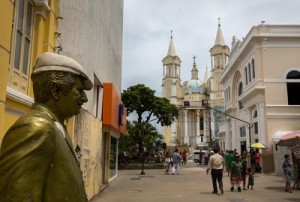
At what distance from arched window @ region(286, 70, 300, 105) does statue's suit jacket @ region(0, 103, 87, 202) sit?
25.0m

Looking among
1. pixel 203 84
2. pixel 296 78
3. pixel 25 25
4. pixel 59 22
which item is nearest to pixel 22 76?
pixel 25 25

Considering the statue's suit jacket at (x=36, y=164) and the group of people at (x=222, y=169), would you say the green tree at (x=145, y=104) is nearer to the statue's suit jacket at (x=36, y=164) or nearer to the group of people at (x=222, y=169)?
the group of people at (x=222, y=169)

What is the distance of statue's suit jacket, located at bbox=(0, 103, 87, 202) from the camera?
119cm

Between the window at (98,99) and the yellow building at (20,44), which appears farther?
the window at (98,99)

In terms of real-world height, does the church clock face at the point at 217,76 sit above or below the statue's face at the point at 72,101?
above

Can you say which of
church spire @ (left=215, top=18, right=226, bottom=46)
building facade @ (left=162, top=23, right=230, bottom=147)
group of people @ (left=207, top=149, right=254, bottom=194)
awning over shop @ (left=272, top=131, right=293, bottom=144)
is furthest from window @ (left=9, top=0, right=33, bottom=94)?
church spire @ (left=215, top=18, right=226, bottom=46)

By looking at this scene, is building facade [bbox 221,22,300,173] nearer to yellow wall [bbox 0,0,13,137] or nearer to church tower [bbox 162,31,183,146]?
yellow wall [bbox 0,0,13,137]

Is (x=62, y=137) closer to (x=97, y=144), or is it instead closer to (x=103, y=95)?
(x=97, y=144)

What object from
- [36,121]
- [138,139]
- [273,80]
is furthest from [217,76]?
[36,121]

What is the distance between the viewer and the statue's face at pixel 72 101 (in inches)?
60.7

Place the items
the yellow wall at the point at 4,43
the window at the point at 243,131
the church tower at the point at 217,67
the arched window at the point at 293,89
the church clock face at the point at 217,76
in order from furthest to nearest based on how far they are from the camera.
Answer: the church clock face at the point at 217,76, the church tower at the point at 217,67, the window at the point at 243,131, the arched window at the point at 293,89, the yellow wall at the point at 4,43

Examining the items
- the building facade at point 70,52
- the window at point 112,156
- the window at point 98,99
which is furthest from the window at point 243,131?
the window at point 98,99

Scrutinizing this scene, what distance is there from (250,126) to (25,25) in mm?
23667

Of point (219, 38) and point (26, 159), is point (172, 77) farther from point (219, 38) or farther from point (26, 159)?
point (26, 159)
